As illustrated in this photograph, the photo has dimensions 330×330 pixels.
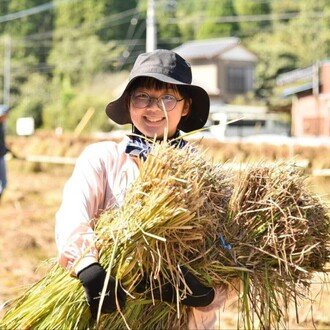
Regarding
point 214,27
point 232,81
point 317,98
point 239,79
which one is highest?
point 214,27

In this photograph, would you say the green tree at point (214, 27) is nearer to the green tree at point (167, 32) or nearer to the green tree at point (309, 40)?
the green tree at point (167, 32)

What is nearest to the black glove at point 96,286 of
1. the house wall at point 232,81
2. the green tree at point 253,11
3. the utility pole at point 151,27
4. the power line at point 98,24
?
the utility pole at point 151,27

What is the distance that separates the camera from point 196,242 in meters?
1.81

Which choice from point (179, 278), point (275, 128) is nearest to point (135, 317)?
point (179, 278)

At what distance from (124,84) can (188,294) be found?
4.44 feet

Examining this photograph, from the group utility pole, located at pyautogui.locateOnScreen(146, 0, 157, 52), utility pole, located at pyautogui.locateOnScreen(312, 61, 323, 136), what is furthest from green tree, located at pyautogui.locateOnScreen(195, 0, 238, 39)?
utility pole, located at pyautogui.locateOnScreen(146, 0, 157, 52)

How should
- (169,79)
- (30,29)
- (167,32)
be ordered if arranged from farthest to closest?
(30,29)
(167,32)
(169,79)

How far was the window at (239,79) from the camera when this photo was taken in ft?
143

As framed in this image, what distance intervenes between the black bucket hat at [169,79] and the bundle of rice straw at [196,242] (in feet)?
0.95

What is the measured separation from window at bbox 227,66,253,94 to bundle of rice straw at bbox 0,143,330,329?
137 ft

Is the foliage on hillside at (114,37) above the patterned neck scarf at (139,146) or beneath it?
above

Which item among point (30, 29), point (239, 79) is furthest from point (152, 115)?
point (30, 29)

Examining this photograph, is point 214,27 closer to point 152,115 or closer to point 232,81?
point 232,81

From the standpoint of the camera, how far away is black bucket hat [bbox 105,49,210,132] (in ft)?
6.68
